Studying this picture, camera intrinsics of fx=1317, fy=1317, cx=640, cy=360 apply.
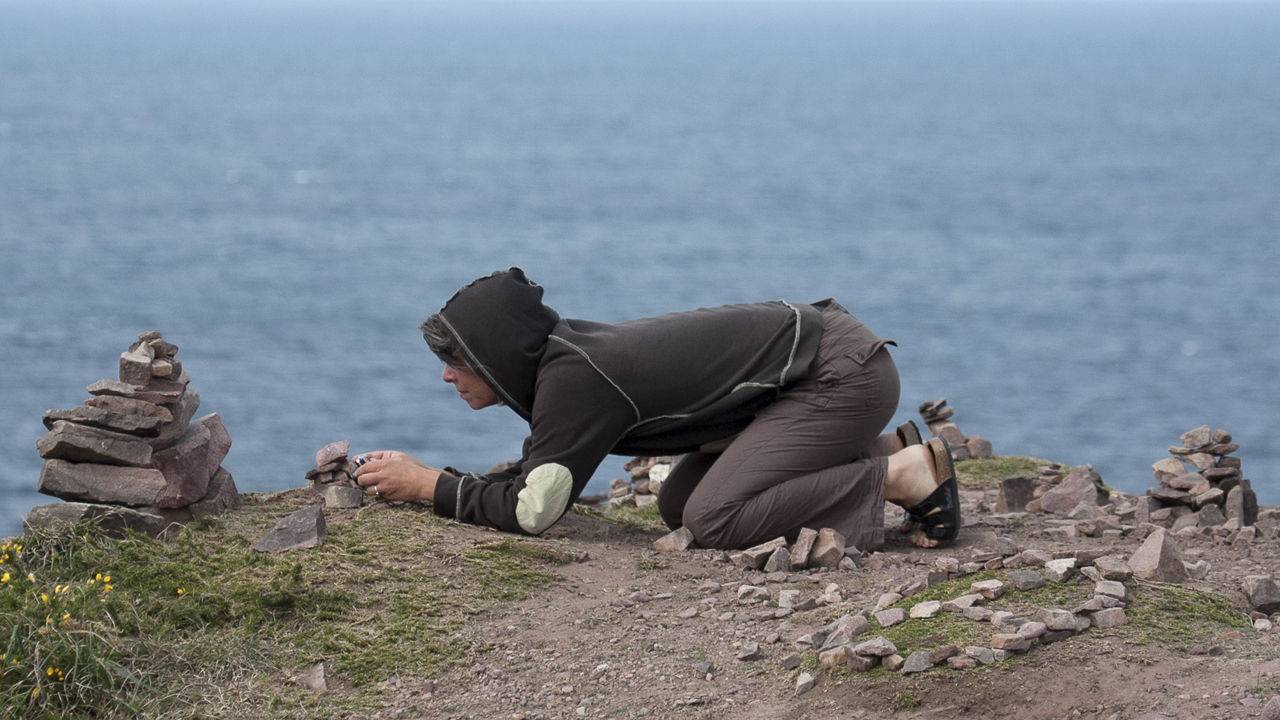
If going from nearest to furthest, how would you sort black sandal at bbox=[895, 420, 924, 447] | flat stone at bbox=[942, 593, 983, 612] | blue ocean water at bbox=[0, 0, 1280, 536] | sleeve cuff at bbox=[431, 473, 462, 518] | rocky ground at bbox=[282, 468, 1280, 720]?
rocky ground at bbox=[282, 468, 1280, 720] < flat stone at bbox=[942, 593, 983, 612] < sleeve cuff at bbox=[431, 473, 462, 518] < black sandal at bbox=[895, 420, 924, 447] < blue ocean water at bbox=[0, 0, 1280, 536]

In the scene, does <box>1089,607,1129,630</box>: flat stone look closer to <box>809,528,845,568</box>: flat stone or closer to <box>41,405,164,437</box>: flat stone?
<box>809,528,845,568</box>: flat stone

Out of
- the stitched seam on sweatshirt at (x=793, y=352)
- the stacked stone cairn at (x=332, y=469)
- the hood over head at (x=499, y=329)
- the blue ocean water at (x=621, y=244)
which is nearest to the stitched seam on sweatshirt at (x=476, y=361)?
the hood over head at (x=499, y=329)

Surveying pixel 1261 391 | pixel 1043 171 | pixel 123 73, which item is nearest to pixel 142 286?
pixel 1261 391

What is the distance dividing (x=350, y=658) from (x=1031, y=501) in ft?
15.5

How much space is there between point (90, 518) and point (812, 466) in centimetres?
334

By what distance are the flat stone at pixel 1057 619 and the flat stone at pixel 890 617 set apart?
503 mm

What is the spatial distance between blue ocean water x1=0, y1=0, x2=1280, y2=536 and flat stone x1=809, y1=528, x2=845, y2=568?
364cm

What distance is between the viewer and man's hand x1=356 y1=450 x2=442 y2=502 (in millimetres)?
6492

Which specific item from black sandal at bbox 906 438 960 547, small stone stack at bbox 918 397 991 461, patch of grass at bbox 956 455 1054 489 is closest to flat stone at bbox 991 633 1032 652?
black sandal at bbox 906 438 960 547

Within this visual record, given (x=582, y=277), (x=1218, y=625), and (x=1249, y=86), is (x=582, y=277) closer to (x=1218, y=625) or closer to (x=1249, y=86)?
(x=1218, y=625)

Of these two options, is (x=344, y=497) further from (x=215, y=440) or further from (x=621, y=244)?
(x=621, y=244)


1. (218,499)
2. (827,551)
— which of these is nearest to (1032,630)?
(827,551)

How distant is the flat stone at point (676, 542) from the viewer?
6.48 meters

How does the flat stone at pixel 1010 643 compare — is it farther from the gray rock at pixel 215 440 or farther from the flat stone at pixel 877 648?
the gray rock at pixel 215 440
